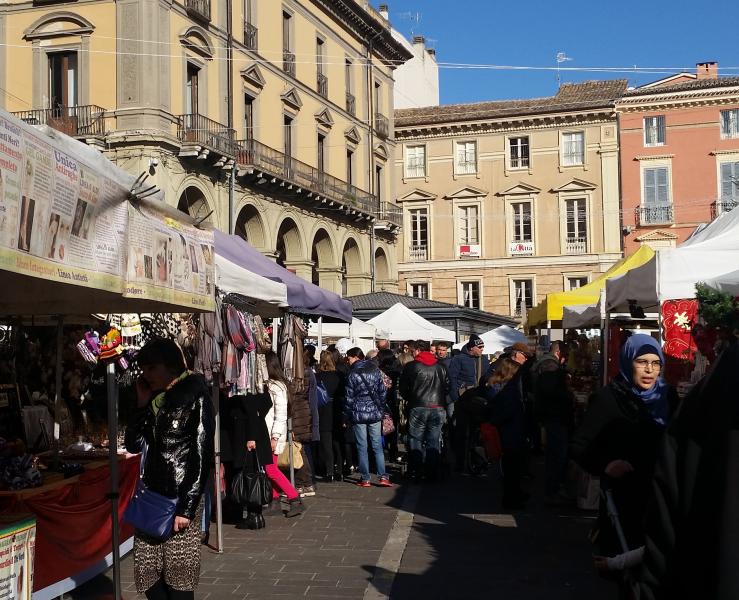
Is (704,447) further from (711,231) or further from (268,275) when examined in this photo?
(268,275)

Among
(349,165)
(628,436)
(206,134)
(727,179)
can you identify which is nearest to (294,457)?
(628,436)

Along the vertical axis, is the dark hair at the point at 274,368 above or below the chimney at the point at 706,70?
below

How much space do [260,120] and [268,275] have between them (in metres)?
21.0

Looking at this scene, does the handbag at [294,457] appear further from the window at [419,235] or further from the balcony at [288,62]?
the window at [419,235]

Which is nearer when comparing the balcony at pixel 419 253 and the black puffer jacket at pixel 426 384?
the black puffer jacket at pixel 426 384

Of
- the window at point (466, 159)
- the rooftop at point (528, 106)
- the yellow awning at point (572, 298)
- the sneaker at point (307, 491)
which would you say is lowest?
the sneaker at point (307, 491)

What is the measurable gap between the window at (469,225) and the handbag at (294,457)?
1462 inches

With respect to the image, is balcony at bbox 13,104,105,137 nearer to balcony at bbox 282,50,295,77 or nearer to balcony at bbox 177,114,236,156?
balcony at bbox 177,114,236,156

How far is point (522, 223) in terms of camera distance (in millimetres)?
46938

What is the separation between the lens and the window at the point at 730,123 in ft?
144

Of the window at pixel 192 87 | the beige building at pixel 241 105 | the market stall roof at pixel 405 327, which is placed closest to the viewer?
the market stall roof at pixel 405 327

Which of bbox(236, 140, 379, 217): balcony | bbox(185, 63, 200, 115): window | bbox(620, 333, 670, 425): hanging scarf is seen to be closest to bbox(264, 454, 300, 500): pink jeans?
bbox(620, 333, 670, 425): hanging scarf

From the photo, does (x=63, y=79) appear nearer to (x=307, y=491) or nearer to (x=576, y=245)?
(x=307, y=491)

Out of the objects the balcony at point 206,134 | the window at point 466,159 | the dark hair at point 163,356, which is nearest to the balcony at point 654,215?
the window at point 466,159
